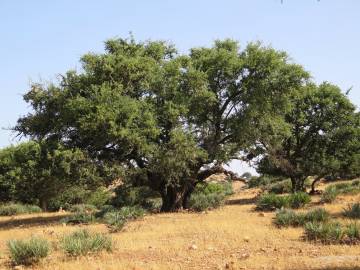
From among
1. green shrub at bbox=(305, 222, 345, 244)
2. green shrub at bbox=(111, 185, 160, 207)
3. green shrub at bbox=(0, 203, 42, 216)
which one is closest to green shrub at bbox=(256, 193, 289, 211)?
green shrub at bbox=(305, 222, 345, 244)

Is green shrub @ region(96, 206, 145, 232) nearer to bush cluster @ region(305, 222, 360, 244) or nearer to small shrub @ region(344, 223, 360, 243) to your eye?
bush cluster @ region(305, 222, 360, 244)

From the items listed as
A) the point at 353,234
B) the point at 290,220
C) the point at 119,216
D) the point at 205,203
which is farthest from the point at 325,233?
the point at 205,203

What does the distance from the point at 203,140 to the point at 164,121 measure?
2830 mm

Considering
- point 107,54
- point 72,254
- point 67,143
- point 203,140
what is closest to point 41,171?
point 67,143

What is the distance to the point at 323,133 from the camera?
3644cm

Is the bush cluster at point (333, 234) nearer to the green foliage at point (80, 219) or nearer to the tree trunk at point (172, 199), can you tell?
the green foliage at point (80, 219)

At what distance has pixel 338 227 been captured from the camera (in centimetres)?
1391

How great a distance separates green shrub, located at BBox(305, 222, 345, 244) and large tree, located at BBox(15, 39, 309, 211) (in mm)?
10695

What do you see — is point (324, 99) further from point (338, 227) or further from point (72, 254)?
point (72, 254)

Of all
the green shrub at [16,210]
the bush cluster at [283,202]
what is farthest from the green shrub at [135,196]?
the bush cluster at [283,202]

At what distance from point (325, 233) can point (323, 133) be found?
78.3 ft

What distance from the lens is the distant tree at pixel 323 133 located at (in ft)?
117

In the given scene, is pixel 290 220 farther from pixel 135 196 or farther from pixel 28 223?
pixel 135 196

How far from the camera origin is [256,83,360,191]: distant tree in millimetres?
35781
